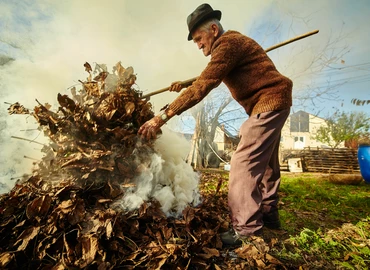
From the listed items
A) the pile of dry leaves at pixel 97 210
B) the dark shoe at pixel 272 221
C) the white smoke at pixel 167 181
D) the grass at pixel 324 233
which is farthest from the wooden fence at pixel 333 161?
the pile of dry leaves at pixel 97 210

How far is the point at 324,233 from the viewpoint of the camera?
87.7 inches

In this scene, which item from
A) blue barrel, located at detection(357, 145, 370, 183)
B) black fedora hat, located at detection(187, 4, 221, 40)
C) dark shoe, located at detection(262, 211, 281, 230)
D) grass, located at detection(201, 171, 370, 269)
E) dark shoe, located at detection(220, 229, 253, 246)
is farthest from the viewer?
blue barrel, located at detection(357, 145, 370, 183)

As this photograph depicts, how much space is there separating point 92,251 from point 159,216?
62 cm

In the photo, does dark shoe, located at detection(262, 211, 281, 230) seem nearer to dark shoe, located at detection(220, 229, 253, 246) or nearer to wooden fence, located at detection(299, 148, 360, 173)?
dark shoe, located at detection(220, 229, 253, 246)

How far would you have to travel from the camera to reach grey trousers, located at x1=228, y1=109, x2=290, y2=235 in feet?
6.40

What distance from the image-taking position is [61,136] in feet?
6.95

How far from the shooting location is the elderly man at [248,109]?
1.96m

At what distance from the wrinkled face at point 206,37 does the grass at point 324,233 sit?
1.64 metres

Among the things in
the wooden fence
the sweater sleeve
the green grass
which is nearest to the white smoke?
the sweater sleeve

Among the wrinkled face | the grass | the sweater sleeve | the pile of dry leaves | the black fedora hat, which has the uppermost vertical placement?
the black fedora hat

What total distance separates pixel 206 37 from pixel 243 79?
690 mm

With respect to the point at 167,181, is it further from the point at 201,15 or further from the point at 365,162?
the point at 365,162

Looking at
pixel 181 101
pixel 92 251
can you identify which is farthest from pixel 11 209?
pixel 181 101

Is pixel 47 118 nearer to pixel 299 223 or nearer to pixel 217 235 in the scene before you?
pixel 217 235
